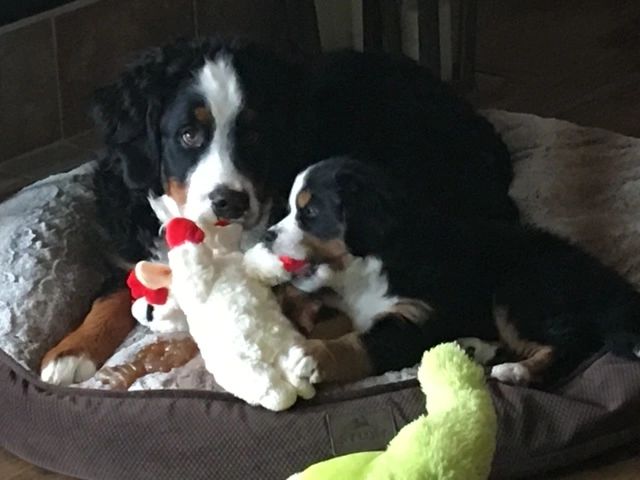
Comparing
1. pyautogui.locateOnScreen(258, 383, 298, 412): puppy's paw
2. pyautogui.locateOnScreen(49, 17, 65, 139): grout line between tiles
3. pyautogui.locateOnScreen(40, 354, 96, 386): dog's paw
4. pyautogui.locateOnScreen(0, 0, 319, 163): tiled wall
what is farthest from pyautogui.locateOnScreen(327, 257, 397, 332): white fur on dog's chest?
pyautogui.locateOnScreen(49, 17, 65, 139): grout line between tiles

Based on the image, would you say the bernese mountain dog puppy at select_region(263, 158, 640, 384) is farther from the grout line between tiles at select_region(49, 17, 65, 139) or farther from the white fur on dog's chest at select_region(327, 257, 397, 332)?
the grout line between tiles at select_region(49, 17, 65, 139)

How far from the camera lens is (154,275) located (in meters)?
2.19

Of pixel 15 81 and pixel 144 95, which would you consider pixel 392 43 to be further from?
pixel 144 95

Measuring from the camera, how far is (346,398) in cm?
215

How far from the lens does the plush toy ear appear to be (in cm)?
219

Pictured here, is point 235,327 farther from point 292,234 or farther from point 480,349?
point 480,349

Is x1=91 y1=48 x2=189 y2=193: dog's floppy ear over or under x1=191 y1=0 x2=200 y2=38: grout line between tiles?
over

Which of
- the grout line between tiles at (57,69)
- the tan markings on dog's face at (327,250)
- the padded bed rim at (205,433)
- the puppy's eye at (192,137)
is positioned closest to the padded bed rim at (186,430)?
the padded bed rim at (205,433)

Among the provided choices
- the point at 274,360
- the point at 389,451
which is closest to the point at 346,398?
the point at 274,360

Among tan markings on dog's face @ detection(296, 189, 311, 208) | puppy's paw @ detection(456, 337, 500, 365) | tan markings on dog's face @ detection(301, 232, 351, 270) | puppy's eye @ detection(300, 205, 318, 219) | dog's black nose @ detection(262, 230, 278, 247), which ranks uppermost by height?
tan markings on dog's face @ detection(296, 189, 311, 208)

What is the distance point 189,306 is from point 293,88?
0.60m

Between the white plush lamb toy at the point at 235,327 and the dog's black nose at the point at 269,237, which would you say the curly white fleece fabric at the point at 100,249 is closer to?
the white plush lamb toy at the point at 235,327

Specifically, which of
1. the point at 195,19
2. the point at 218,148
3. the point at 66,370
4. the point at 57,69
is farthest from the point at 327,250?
the point at 195,19

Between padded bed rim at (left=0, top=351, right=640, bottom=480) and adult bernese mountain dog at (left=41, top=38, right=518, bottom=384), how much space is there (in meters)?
0.12
